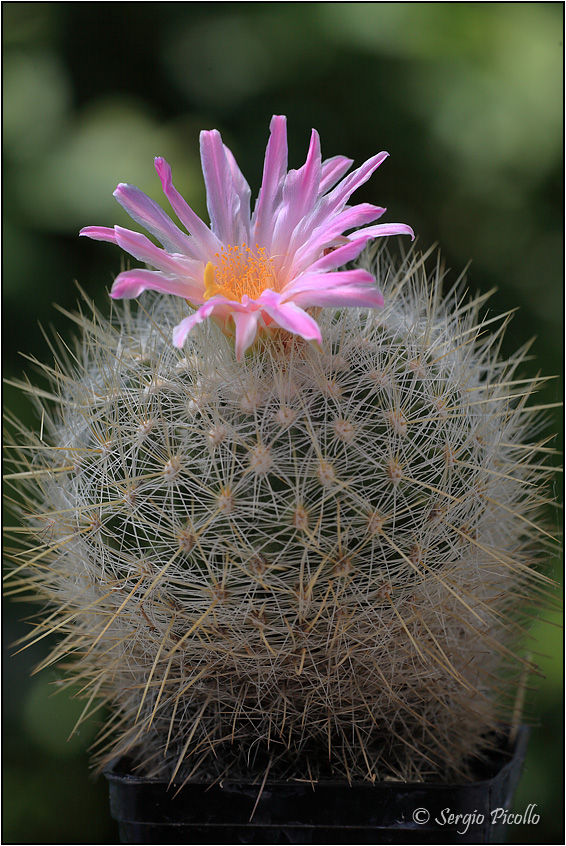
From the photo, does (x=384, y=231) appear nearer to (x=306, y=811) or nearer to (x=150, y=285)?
(x=150, y=285)

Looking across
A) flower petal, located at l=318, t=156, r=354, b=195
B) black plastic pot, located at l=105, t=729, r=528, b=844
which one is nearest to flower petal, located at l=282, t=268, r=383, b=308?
flower petal, located at l=318, t=156, r=354, b=195

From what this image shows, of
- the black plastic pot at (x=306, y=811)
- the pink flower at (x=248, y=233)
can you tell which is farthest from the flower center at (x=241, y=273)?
the black plastic pot at (x=306, y=811)

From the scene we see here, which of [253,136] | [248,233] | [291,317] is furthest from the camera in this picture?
[253,136]

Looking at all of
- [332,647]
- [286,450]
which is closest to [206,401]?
[286,450]

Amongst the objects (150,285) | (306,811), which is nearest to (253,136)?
(150,285)

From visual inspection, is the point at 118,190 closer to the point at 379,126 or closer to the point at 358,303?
the point at 358,303

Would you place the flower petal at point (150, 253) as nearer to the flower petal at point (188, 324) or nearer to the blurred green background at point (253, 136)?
the flower petal at point (188, 324)
